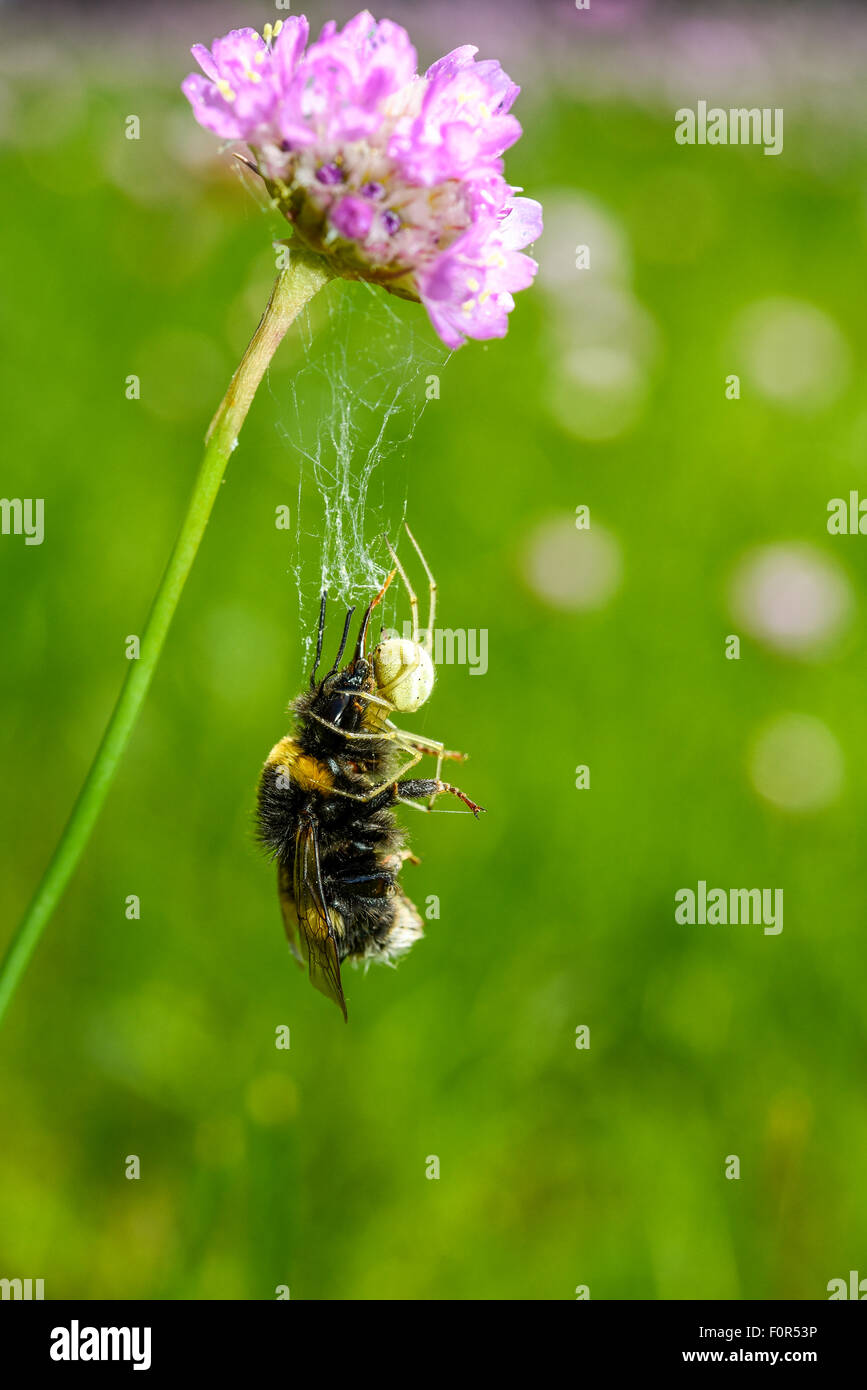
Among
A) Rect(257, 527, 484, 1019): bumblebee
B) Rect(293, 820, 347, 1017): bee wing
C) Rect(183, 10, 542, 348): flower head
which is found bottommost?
Rect(293, 820, 347, 1017): bee wing

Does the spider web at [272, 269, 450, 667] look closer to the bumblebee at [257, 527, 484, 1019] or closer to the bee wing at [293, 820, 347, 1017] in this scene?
the bumblebee at [257, 527, 484, 1019]

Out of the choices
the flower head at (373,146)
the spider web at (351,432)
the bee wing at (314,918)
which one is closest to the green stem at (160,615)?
the flower head at (373,146)

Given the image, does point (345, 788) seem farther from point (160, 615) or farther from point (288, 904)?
point (160, 615)

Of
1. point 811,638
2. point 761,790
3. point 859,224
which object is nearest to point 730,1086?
point 761,790

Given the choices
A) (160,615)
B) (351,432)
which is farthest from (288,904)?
(351,432)

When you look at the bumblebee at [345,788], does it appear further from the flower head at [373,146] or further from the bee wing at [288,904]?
the flower head at [373,146]

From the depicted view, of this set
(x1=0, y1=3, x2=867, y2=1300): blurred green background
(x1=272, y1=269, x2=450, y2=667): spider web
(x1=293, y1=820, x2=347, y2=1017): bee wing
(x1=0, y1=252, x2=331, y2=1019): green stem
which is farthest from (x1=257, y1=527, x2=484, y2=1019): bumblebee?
(x1=0, y1=252, x2=331, y2=1019): green stem
